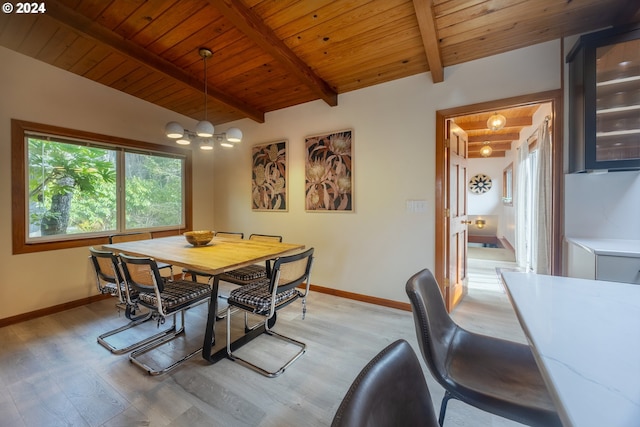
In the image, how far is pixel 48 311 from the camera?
2799 millimetres

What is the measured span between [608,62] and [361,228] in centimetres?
235

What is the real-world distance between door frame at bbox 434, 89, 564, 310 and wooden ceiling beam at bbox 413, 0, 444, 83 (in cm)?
38

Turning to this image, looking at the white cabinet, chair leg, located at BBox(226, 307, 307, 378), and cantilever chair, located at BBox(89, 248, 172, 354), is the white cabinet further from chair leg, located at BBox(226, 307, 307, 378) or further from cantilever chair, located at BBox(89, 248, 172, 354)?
cantilever chair, located at BBox(89, 248, 172, 354)

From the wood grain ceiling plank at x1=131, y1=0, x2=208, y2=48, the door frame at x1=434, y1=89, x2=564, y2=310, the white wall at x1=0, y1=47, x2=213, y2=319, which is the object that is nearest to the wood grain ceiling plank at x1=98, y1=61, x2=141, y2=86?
the white wall at x1=0, y1=47, x2=213, y2=319

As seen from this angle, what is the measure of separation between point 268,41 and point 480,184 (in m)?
7.29

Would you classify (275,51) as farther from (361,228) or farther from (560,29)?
(560,29)

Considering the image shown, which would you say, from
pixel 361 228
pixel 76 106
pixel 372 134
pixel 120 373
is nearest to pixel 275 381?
pixel 120 373

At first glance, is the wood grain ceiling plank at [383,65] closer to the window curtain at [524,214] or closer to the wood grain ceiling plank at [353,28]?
the wood grain ceiling plank at [353,28]

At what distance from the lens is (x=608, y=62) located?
180 cm

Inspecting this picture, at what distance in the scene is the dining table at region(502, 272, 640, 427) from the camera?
0.47 meters

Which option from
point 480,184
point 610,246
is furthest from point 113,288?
point 480,184

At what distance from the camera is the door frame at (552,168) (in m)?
2.19

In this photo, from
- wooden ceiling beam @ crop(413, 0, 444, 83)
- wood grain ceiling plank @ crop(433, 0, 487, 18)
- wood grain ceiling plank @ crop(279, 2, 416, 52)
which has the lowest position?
wooden ceiling beam @ crop(413, 0, 444, 83)

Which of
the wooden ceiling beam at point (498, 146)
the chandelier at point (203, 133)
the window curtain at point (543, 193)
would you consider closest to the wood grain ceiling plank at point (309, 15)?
the chandelier at point (203, 133)
